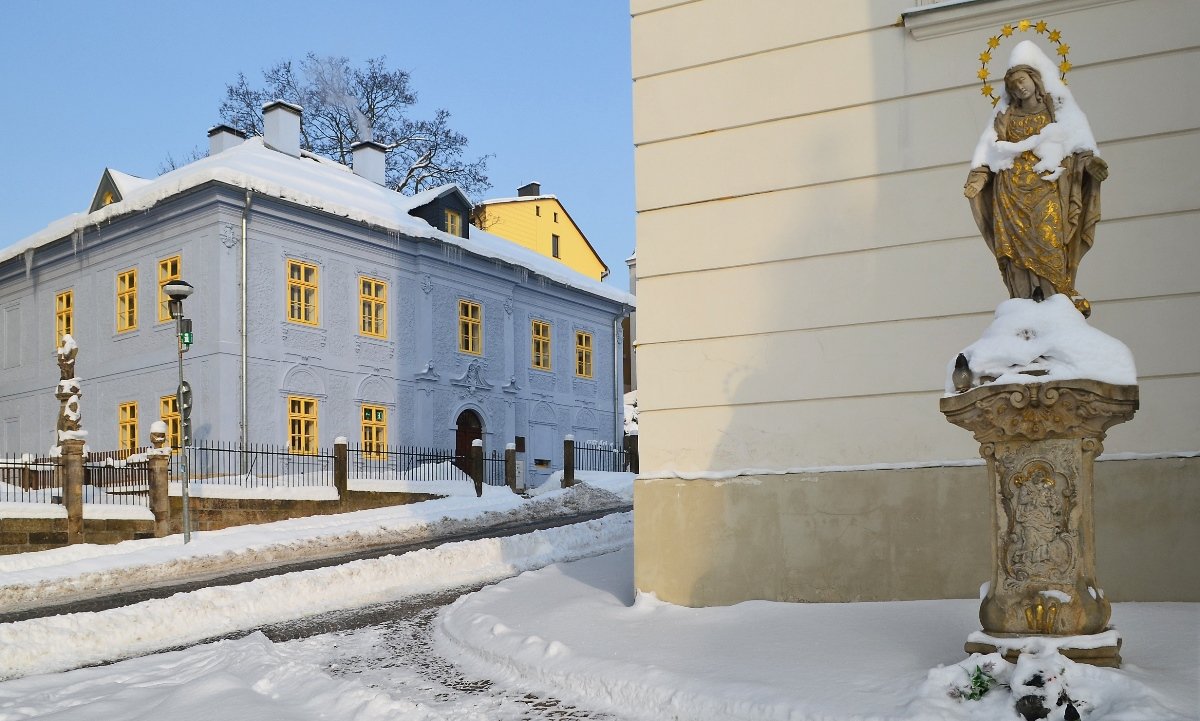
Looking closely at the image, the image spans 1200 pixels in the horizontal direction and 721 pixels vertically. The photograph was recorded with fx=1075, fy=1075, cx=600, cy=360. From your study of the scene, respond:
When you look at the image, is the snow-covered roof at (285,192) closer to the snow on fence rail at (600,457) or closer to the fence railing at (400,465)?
the snow on fence rail at (600,457)

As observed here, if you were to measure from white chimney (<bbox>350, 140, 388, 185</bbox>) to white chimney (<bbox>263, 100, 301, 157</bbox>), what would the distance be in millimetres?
2866

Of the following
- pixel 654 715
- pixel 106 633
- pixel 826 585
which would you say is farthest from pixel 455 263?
pixel 654 715

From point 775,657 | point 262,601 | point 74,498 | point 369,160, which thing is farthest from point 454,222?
point 775,657

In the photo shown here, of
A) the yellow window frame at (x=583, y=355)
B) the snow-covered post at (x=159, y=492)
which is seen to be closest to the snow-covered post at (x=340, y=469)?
the snow-covered post at (x=159, y=492)

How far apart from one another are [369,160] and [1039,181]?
28.8m

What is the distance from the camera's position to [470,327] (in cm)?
2942

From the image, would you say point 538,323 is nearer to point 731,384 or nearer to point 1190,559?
point 731,384

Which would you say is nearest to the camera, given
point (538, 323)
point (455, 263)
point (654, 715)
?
point (654, 715)

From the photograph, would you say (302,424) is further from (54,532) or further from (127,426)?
(54,532)

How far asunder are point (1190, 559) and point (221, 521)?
16104 millimetres

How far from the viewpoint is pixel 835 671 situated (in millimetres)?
5520

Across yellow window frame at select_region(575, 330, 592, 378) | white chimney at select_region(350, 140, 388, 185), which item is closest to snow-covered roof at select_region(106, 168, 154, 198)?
white chimney at select_region(350, 140, 388, 185)

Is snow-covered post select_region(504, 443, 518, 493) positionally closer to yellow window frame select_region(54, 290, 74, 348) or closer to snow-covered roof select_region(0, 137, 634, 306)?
snow-covered roof select_region(0, 137, 634, 306)

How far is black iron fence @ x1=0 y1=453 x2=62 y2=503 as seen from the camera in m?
17.9
